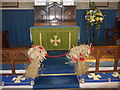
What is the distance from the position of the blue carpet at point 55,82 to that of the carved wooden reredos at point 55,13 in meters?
4.82

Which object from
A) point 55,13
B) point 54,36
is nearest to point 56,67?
point 54,36

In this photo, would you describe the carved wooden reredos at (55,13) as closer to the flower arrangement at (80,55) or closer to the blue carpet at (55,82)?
the blue carpet at (55,82)

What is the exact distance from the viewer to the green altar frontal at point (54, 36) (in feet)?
21.9

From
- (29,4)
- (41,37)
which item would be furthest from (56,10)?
(41,37)

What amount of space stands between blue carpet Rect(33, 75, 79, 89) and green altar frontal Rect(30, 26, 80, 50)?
251 centimetres

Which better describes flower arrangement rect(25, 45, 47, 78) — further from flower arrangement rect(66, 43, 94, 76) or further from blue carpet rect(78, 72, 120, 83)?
blue carpet rect(78, 72, 120, 83)

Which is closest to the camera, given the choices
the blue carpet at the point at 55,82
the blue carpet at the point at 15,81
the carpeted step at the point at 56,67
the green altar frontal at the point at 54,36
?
the blue carpet at the point at 15,81

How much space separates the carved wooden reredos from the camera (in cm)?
860

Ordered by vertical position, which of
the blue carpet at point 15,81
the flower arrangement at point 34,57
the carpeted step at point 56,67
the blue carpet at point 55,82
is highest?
the flower arrangement at point 34,57

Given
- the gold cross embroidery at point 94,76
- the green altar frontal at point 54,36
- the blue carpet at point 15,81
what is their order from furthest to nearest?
1. the green altar frontal at point 54,36
2. the gold cross embroidery at point 94,76
3. the blue carpet at point 15,81

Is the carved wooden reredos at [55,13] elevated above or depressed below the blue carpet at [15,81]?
above

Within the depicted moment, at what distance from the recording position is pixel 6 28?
9570mm

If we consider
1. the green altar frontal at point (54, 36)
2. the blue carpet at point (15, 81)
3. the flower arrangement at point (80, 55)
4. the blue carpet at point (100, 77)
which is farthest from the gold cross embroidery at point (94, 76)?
the green altar frontal at point (54, 36)

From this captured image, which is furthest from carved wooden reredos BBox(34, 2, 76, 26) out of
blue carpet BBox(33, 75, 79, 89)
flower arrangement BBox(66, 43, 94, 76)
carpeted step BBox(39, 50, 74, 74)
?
flower arrangement BBox(66, 43, 94, 76)
